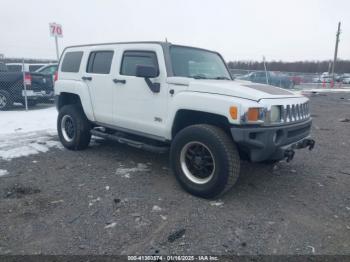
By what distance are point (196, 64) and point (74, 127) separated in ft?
8.77

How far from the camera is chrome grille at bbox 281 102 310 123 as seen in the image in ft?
11.7

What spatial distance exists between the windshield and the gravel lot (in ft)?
5.27

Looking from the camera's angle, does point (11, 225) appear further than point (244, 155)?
No

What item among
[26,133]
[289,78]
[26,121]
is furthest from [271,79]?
[26,133]

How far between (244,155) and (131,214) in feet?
5.53

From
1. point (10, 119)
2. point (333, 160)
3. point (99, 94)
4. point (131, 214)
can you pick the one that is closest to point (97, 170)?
point (99, 94)

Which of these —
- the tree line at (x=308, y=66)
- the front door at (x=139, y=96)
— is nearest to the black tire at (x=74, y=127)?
the front door at (x=139, y=96)

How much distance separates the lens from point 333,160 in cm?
545

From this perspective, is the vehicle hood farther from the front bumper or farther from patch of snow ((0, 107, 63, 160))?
patch of snow ((0, 107, 63, 160))

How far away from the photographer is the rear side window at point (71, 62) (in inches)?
218

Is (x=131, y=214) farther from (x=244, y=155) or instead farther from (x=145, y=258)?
(x=244, y=155)

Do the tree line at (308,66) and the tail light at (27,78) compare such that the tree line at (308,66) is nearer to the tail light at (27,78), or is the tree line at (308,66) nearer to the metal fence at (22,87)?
the metal fence at (22,87)

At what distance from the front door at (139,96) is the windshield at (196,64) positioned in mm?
253

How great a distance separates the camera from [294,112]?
3807 millimetres
